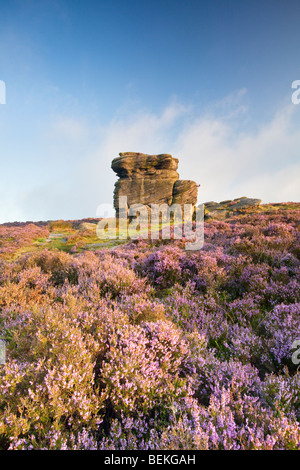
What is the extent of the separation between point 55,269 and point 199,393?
5411 mm

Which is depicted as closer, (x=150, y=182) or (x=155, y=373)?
(x=155, y=373)

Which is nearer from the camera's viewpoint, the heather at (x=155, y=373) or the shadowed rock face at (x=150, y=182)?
the heather at (x=155, y=373)

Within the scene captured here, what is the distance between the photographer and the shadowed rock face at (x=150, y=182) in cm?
3694

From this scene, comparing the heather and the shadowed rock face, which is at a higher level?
the shadowed rock face

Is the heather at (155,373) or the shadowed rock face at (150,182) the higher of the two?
the shadowed rock face at (150,182)

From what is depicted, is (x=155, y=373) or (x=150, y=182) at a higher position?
(x=150, y=182)

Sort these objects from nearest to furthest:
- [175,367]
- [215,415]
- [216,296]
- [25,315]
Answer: [215,415] → [175,367] → [25,315] → [216,296]

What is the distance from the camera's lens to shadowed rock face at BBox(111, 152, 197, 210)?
36938 millimetres

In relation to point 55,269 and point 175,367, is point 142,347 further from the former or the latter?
point 55,269

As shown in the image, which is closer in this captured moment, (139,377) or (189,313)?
(139,377)

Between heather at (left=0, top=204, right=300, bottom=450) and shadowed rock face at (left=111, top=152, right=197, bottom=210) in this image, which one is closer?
heather at (left=0, top=204, right=300, bottom=450)

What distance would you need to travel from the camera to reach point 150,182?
122 feet
